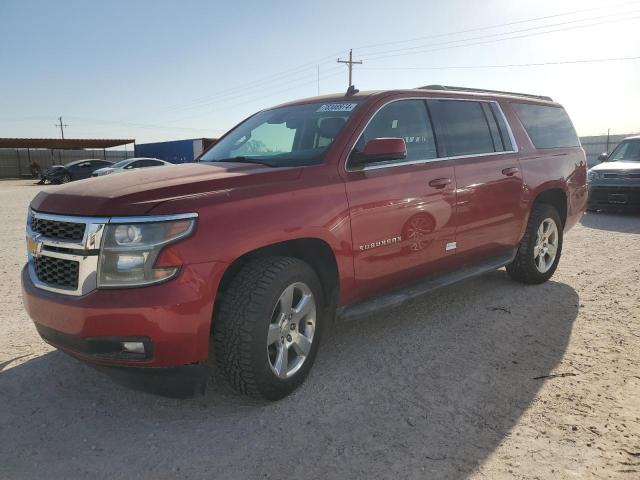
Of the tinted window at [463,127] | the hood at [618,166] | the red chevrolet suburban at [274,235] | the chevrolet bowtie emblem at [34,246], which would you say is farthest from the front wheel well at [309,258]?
the hood at [618,166]

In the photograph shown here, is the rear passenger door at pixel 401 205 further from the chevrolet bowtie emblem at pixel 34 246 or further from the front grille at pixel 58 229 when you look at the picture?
the chevrolet bowtie emblem at pixel 34 246

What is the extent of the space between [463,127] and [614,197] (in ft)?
26.6

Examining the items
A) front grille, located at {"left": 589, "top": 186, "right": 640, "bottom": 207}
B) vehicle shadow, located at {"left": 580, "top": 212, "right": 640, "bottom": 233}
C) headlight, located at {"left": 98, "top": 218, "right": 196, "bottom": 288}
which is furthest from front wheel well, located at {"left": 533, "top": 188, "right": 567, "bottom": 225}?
front grille, located at {"left": 589, "top": 186, "right": 640, "bottom": 207}

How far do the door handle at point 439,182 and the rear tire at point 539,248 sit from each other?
1.56m

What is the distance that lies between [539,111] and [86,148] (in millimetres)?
42841

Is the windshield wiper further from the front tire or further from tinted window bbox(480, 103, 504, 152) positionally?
tinted window bbox(480, 103, 504, 152)

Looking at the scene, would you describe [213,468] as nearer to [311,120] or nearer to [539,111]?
[311,120]

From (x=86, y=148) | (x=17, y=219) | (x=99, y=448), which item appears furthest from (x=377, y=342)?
(x=86, y=148)

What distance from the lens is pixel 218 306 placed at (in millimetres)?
2729

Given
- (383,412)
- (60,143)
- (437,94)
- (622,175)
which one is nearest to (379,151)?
Result: (437,94)

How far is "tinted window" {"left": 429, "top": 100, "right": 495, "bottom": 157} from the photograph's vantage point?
4.09m

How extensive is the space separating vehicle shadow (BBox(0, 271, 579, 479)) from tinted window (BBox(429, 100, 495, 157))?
1.56 m

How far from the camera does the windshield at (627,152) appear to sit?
1127cm

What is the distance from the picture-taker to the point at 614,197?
10602 millimetres
